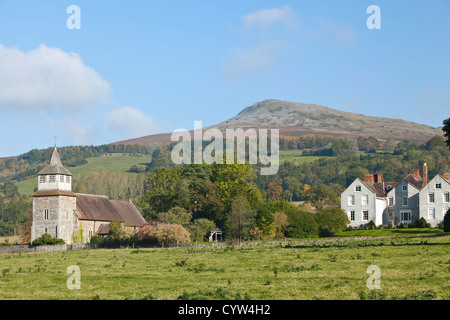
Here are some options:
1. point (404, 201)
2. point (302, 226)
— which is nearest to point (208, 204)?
point (302, 226)

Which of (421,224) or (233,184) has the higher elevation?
(233,184)

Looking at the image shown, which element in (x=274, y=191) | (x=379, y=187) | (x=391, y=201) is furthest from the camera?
(x=274, y=191)

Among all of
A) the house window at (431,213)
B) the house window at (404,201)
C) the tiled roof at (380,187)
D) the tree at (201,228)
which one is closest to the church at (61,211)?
the tree at (201,228)

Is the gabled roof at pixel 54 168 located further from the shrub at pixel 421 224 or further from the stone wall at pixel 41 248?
the shrub at pixel 421 224

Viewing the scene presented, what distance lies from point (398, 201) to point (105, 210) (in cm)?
4111

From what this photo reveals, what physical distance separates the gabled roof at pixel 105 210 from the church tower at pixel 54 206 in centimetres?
189

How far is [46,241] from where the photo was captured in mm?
75250

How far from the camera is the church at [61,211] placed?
7969cm

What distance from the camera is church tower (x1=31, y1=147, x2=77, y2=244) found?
7950 centimetres

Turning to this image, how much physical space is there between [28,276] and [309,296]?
50.1ft

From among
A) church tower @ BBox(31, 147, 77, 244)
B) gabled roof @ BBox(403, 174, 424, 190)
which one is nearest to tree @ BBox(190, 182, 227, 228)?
church tower @ BBox(31, 147, 77, 244)

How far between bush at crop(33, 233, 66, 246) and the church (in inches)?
116

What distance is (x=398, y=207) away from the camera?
3452 inches

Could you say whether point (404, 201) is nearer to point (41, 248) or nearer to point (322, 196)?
point (322, 196)
